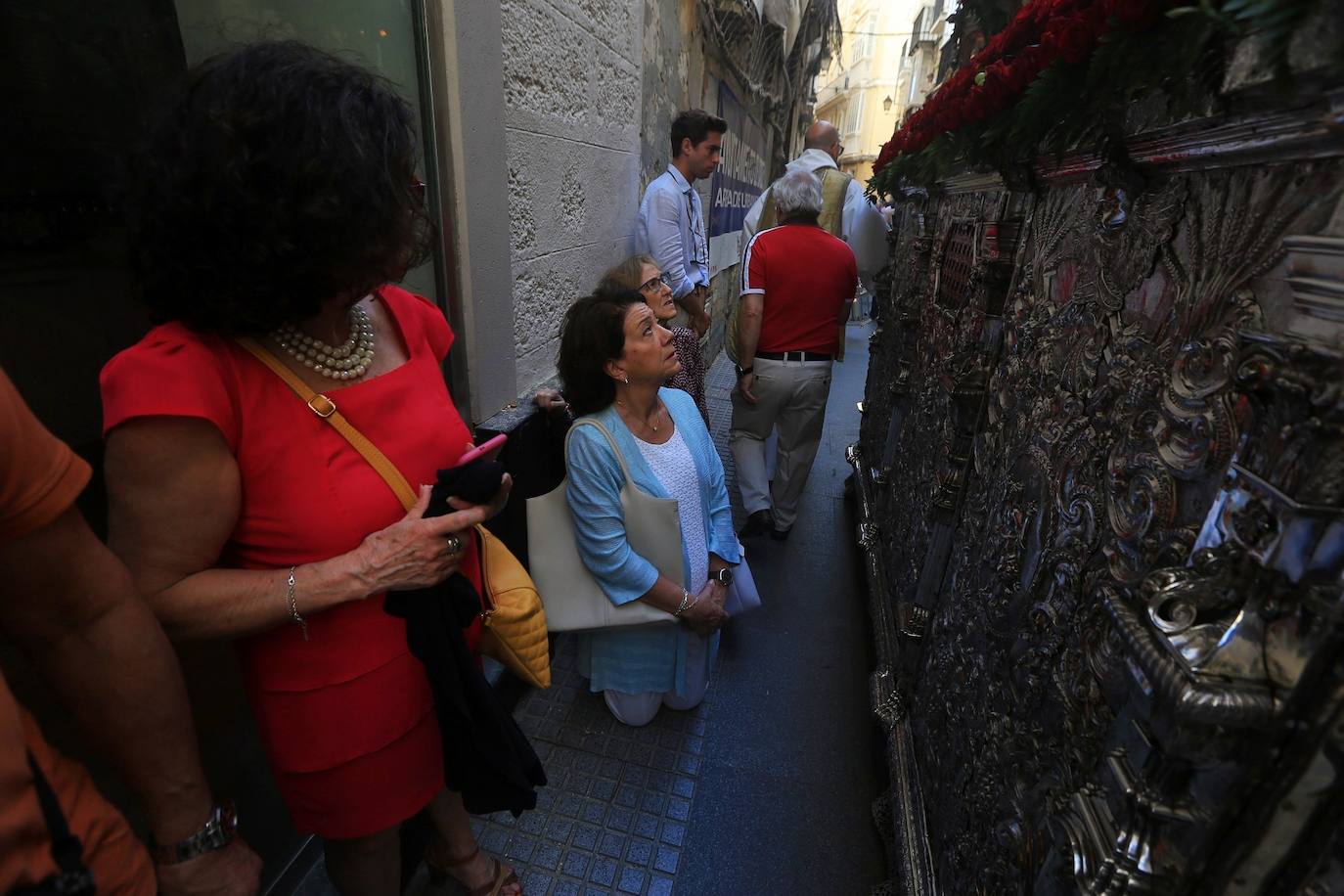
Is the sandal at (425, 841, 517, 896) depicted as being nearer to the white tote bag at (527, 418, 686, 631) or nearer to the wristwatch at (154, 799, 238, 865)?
the white tote bag at (527, 418, 686, 631)

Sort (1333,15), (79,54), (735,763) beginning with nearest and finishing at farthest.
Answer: (1333,15) < (79,54) < (735,763)

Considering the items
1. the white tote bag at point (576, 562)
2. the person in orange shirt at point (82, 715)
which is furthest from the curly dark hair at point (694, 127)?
the person in orange shirt at point (82, 715)

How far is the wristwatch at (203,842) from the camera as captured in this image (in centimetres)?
96

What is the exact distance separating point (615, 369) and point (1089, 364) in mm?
1384

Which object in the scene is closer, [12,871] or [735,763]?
[12,871]

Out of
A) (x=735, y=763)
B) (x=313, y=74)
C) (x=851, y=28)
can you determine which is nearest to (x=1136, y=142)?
(x=313, y=74)

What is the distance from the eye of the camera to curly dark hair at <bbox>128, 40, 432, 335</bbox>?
0.91 meters

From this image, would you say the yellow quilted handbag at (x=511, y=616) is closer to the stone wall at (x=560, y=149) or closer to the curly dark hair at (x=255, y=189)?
the curly dark hair at (x=255, y=189)

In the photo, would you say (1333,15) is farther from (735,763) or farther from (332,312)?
(735,763)

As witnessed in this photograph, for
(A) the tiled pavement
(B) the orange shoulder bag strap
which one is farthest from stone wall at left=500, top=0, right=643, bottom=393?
(B) the orange shoulder bag strap

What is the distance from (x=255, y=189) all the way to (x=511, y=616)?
100 cm

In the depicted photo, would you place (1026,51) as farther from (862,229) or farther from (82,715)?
(862,229)

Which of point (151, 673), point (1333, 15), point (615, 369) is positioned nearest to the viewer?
point (1333, 15)

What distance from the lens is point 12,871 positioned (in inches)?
24.7
